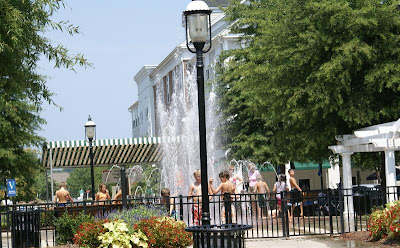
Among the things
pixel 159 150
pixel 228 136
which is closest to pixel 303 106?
pixel 228 136

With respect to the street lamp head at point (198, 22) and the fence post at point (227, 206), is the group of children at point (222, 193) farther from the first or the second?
the street lamp head at point (198, 22)

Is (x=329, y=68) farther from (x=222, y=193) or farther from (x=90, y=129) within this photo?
(x=90, y=129)

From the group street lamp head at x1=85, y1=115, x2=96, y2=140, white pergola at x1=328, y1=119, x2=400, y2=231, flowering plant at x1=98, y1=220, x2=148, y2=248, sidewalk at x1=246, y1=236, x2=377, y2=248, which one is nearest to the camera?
flowering plant at x1=98, y1=220, x2=148, y2=248

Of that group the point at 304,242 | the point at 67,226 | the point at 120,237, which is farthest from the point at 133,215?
the point at 304,242

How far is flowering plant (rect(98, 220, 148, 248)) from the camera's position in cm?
1622

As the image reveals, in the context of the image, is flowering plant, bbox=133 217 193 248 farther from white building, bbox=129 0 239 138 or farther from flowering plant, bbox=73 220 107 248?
white building, bbox=129 0 239 138

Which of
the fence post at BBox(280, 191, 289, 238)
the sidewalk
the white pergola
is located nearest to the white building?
the white pergola

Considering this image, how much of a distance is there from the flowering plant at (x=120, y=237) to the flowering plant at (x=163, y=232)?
0.22m

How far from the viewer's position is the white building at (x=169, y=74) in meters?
63.6

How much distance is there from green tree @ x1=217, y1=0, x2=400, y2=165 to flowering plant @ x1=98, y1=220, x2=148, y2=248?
10.4 m

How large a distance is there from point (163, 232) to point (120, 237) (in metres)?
1.06

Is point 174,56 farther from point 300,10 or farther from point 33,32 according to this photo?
point 33,32

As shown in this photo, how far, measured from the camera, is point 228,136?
43.8 metres

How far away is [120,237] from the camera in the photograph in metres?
16.2
